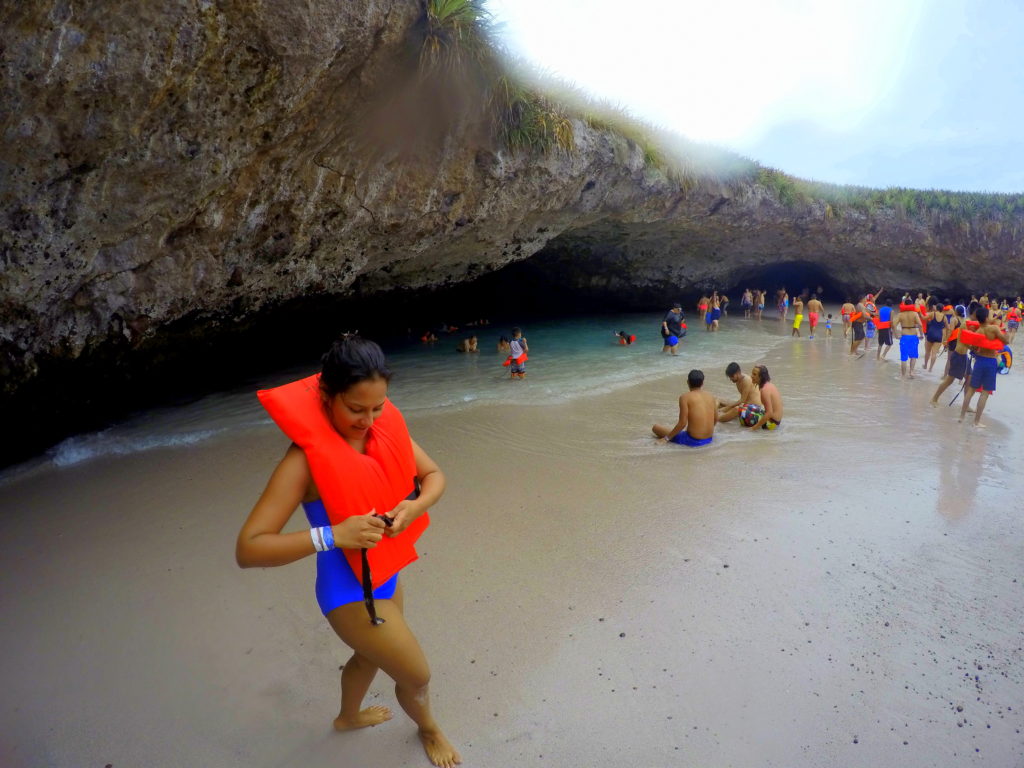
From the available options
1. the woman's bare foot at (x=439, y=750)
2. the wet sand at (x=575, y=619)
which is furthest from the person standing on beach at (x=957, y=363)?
the woman's bare foot at (x=439, y=750)

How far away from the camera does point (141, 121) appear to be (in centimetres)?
505

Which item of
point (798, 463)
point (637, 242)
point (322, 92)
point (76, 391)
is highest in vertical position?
point (322, 92)

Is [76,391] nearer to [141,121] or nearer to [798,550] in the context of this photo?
[141,121]

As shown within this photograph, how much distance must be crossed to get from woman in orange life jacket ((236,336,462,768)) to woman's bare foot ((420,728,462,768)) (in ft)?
1.45

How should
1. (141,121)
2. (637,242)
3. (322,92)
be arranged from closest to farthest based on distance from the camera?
(141,121)
(322,92)
(637,242)

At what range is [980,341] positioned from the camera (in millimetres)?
7922

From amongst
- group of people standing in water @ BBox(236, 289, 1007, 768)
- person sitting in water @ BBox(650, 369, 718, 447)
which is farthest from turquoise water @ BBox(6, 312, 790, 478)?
group of people standing in water @ BBox(236, 289, 1007, 768)

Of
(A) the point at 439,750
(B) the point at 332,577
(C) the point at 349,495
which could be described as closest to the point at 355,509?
(C) the point at 349,495

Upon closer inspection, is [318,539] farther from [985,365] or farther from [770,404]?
[985,365]

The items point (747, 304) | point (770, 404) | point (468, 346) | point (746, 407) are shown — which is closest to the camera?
point (770, 404)

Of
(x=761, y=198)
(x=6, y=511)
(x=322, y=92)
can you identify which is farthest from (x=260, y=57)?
(x=761, y=198)

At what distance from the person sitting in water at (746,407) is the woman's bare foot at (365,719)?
242 inches

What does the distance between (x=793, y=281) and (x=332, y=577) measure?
90.4ft

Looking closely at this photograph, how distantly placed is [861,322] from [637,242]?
22.5 ft
